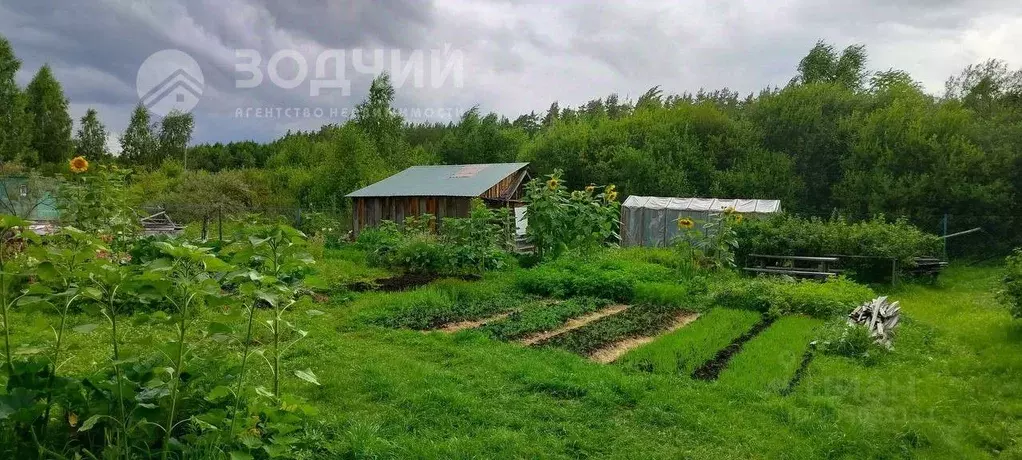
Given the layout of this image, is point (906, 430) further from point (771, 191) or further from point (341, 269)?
point (771, 191)

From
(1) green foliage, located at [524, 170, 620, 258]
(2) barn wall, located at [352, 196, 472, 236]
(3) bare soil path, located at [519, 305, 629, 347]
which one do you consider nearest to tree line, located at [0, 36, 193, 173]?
(2) barn wall, located at [352, 196, 472, 236]

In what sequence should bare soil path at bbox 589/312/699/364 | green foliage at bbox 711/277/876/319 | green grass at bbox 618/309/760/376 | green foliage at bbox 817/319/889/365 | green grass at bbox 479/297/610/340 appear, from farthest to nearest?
1. green foliage at bbox 711/277/876/319
2. green grass at bbox 479/297/610/340
3. green foliage at bbox 817/319/889/365
4. bare soil path at bbox 589/312/699/364
5. green grass at bbox 618/309/760/376

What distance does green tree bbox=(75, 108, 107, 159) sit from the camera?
3281 centimetres

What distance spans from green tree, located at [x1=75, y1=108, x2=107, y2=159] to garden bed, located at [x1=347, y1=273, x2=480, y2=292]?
31.5m

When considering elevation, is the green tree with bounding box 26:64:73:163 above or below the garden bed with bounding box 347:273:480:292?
above

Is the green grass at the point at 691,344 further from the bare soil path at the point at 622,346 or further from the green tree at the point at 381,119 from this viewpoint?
the green tree at the point at 381,119

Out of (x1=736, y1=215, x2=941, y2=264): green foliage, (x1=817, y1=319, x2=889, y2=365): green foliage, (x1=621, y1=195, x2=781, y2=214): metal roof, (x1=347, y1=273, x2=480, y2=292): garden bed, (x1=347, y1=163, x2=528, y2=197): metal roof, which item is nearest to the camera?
(x1=817, y1=319, x2=889, y2=365): green foliage

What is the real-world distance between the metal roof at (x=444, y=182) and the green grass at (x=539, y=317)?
815 cm

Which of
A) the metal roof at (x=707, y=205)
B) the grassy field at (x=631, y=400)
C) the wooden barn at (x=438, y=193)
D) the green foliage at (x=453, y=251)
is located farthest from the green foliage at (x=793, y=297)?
the wooden barn at (x=438, y=193)

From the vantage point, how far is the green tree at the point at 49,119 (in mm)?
28047

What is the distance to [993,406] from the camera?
14.2 ft

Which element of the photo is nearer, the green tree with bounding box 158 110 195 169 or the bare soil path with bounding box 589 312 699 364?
the bare soil path with bounding box 589 312 699 364

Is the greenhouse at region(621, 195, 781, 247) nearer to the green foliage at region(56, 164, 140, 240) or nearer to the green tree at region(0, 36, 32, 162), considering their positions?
the green foliage at region(56, 164, 140, 240)

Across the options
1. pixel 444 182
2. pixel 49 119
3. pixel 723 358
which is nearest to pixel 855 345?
pixel 723 358
